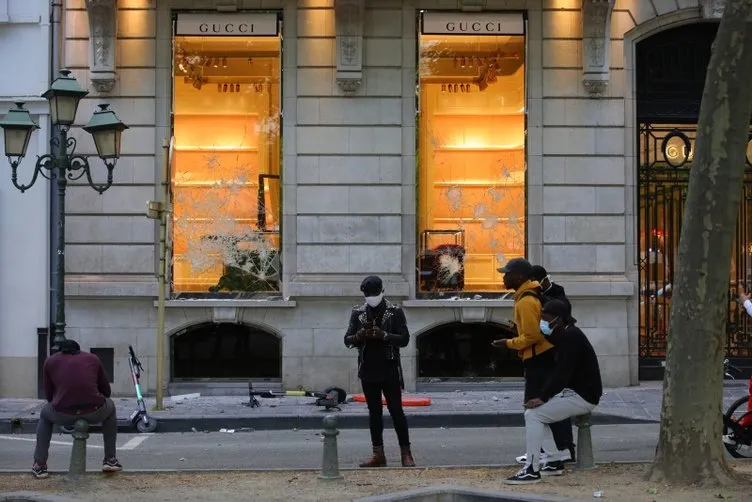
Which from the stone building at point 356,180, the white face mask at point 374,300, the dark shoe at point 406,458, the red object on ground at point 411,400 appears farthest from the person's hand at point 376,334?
the stone building at point 356,180

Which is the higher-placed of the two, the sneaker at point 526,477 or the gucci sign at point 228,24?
the gucci sign at point 228,24

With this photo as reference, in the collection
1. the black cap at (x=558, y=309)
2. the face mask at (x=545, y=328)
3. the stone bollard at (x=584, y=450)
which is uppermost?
the black cap at (x=558, y=309)

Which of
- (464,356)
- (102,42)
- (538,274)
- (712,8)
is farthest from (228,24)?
(538,274)

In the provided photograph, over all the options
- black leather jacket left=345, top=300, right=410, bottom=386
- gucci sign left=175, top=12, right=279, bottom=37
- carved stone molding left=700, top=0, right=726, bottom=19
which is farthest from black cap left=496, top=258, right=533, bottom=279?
carved stone molding left=700, top=0, right=726, bottom=19

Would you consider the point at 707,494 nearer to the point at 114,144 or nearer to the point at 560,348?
the point at 560,348

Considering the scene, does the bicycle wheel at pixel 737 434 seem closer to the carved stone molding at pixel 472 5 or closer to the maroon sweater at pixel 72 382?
the maroon sweater at pixel 72 382

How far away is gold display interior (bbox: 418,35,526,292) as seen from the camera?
18344mm

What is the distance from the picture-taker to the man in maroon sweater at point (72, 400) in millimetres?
10836

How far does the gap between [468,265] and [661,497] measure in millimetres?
9400

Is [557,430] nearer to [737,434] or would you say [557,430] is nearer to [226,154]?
[737,434]

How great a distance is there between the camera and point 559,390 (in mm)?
9977

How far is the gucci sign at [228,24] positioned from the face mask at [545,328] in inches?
369

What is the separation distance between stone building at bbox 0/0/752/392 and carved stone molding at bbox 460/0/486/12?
0.07 ft

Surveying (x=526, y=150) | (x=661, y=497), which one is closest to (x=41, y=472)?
(x=661, y=497)
